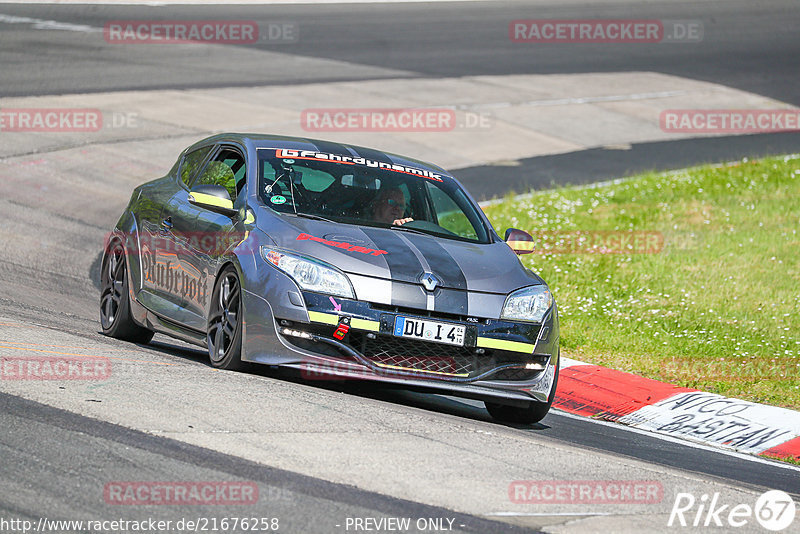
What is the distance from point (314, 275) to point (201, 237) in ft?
4.21

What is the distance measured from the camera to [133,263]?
9.16 metres

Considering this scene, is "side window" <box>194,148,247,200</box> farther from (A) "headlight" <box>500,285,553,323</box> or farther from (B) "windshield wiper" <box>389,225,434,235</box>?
Result: (A) "headlight" <box>500,285,553,323</box>

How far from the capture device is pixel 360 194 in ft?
27.3

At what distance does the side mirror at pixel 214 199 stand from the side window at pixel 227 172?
0.25m

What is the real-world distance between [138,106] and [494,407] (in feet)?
46.4

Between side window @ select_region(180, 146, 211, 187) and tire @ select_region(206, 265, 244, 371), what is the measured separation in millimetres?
1556

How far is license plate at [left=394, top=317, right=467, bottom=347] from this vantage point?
7105 millimetres

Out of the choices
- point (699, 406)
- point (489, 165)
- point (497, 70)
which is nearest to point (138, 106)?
point (489, 165)

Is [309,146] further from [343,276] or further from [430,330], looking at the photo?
[430,330]

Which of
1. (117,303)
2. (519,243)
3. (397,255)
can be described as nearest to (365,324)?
(397,255)

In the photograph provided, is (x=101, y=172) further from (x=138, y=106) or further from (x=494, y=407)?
(x=494, y=407)

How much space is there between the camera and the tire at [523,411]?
308 inches

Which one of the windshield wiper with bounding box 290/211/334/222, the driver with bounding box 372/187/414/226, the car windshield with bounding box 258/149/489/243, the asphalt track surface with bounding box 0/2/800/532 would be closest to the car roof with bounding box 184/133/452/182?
the car windshield with bounding box 258/149/489/243

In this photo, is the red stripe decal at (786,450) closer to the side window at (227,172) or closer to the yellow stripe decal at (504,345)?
the yellow stripe decal at (504,345)
